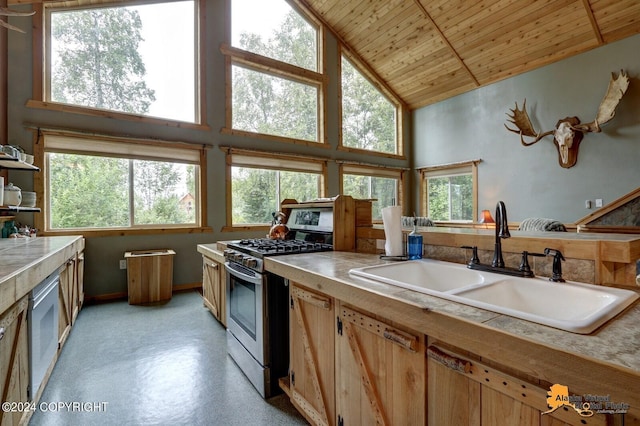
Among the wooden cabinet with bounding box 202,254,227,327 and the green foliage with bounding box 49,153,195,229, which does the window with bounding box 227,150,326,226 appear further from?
the wooden cabinet with bounding box 202,254,227,327

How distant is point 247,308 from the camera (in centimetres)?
218

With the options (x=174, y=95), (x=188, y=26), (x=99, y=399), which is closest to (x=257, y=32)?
(x=188, y=26)

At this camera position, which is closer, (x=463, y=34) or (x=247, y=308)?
(x=247, y=308)

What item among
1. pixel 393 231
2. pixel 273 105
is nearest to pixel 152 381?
pixel 393 231

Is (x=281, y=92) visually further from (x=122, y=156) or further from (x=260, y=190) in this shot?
(x=122, y=156)

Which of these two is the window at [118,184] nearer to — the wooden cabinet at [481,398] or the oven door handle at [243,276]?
the oven door handle at [243,276]

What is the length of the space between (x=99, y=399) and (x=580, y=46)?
732 centimetres

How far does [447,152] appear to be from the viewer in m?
6.80

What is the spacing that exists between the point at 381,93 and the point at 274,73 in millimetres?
2807

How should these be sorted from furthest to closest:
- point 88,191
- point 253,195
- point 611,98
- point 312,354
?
point 253,195, point 611,98, point 88,191, point 312,354

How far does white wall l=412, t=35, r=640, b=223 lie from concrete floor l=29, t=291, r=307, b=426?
5.44 meters

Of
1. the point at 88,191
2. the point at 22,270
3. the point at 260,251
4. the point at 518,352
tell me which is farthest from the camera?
the point at 88,191

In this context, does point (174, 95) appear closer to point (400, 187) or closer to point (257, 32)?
point (257, 32)

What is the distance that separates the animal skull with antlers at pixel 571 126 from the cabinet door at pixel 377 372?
524cm
